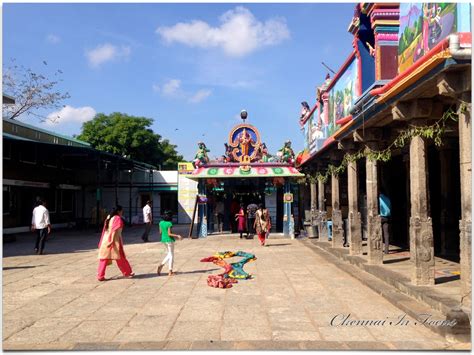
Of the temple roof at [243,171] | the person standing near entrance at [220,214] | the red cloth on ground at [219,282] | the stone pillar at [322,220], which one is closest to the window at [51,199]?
the person standing near entrance at [220,214]

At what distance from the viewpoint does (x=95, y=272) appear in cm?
947

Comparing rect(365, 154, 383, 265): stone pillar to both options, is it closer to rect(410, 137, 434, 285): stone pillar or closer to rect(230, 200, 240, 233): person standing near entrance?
rect(410, 137, 434, 285): stone pillar

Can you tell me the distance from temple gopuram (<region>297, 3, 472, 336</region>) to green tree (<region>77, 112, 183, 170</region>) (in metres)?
22.9

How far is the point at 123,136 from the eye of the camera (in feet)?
114

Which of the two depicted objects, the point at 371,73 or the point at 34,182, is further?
the point at 34,182

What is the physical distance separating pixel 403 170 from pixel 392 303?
8.26 metres

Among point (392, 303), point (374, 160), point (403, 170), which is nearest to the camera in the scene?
point (392, 303)

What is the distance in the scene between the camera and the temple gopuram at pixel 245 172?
699 inches

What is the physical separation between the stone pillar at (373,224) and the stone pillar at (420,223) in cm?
194

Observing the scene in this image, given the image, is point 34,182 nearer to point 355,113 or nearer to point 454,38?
point 355,113

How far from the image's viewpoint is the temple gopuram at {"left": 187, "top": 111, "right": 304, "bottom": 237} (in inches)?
699

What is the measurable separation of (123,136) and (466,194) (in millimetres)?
32310

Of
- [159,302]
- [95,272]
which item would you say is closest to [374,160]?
[159,302]

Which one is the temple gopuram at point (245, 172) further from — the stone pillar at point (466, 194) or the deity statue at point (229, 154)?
the stone pillar at point (466, 194)
